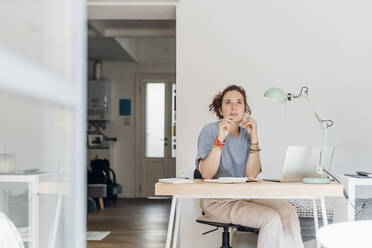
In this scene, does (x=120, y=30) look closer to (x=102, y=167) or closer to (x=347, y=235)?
(x=102, y=167)

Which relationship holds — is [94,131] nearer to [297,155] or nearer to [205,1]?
[205,1]

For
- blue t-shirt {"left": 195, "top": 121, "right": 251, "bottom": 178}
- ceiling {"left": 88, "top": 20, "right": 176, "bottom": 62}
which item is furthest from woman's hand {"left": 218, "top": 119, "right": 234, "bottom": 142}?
ceiling {"left": 88, "top": 20, "right": 176, "bottom": 62}

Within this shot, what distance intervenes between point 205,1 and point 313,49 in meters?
1.07

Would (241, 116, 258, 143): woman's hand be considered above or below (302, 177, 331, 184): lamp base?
above

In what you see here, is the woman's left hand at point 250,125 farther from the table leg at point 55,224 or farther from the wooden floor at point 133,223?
the table leg at point 55,224

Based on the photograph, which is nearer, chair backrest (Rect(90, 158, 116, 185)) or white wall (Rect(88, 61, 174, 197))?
chair backrest (Rect(90, 158, 116, 185))

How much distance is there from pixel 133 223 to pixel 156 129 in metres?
3.25

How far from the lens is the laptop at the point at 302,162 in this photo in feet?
9.62

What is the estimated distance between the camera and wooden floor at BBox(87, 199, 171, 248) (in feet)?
15.7

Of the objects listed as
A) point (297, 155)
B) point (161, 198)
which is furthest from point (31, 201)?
point (161, 198)

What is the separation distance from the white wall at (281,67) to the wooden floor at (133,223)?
0.68m

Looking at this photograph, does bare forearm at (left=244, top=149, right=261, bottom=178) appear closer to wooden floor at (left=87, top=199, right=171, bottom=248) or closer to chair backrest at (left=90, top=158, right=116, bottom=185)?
wooden floor at (left=87, top=199, right=171, bottom=248)

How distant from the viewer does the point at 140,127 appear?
8.96 metres

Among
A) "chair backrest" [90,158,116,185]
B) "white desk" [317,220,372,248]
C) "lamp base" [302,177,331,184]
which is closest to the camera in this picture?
"white desk" [317,220,372,248]
